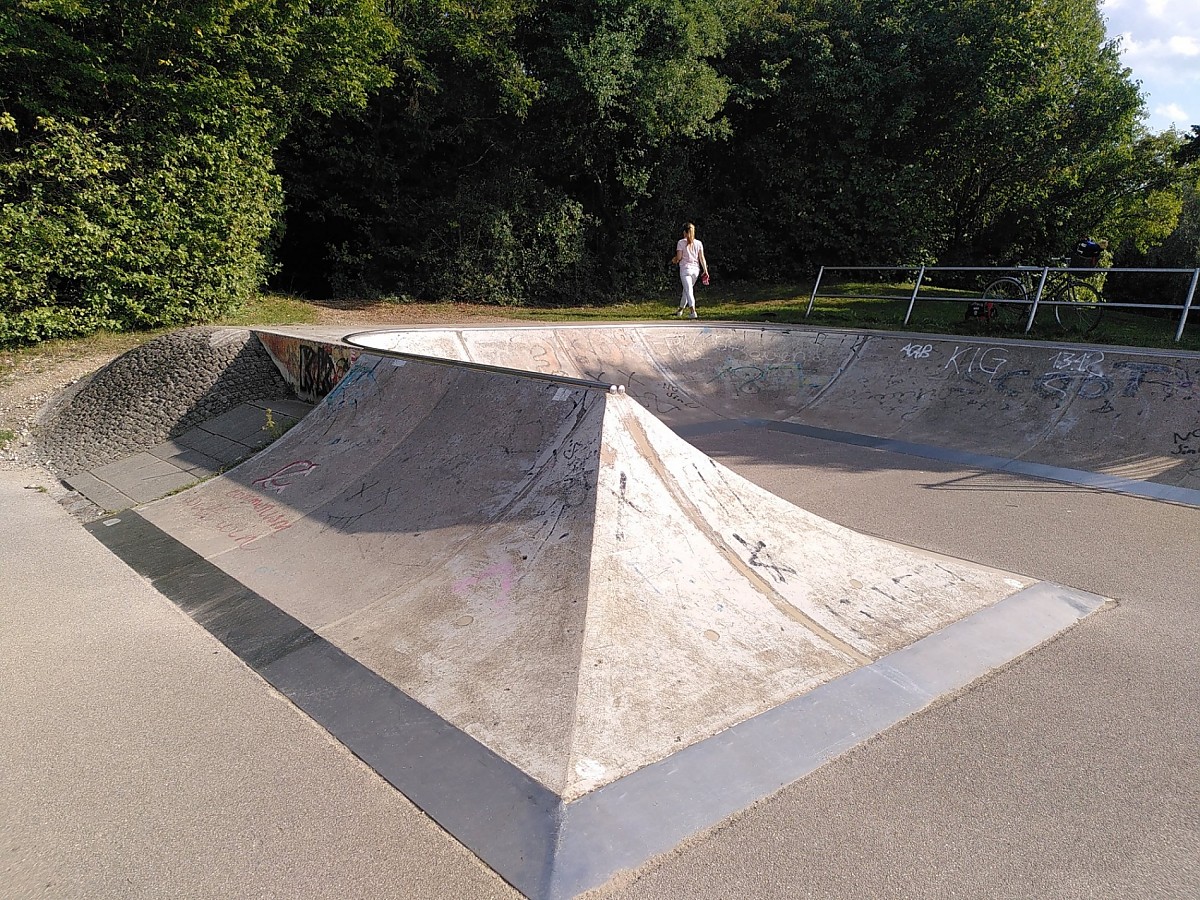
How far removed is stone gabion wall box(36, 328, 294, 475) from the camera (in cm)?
816

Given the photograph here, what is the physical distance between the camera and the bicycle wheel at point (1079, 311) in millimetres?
11133

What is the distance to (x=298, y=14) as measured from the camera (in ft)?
41.1

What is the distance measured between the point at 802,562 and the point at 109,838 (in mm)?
3290

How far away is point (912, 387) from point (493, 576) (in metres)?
7.14

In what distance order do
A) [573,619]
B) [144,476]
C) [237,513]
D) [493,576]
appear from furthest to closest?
[144,476], [237,513], [493,576], [573,619]

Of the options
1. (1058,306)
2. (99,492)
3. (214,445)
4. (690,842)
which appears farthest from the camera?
(1058,306)

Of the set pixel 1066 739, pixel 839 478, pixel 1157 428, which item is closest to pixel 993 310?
pixel 1157 428

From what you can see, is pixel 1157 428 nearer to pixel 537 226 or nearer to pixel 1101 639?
pixel 1101 639

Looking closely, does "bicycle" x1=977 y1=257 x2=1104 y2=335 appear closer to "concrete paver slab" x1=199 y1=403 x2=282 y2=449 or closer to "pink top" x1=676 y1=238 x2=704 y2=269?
"pink top" x1=676 y1=238 x2=704 y2=269

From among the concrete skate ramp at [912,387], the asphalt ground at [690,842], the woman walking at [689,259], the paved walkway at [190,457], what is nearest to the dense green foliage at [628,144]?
the paved walkway at [190,457]

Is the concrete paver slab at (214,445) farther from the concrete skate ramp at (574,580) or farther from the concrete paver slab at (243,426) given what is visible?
the concrete skate ramp at (574,580)

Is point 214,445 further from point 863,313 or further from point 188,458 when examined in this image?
point 863,313

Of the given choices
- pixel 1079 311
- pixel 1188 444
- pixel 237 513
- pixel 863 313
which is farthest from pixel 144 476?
pixel 1079 311

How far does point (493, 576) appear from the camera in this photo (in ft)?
12.6
